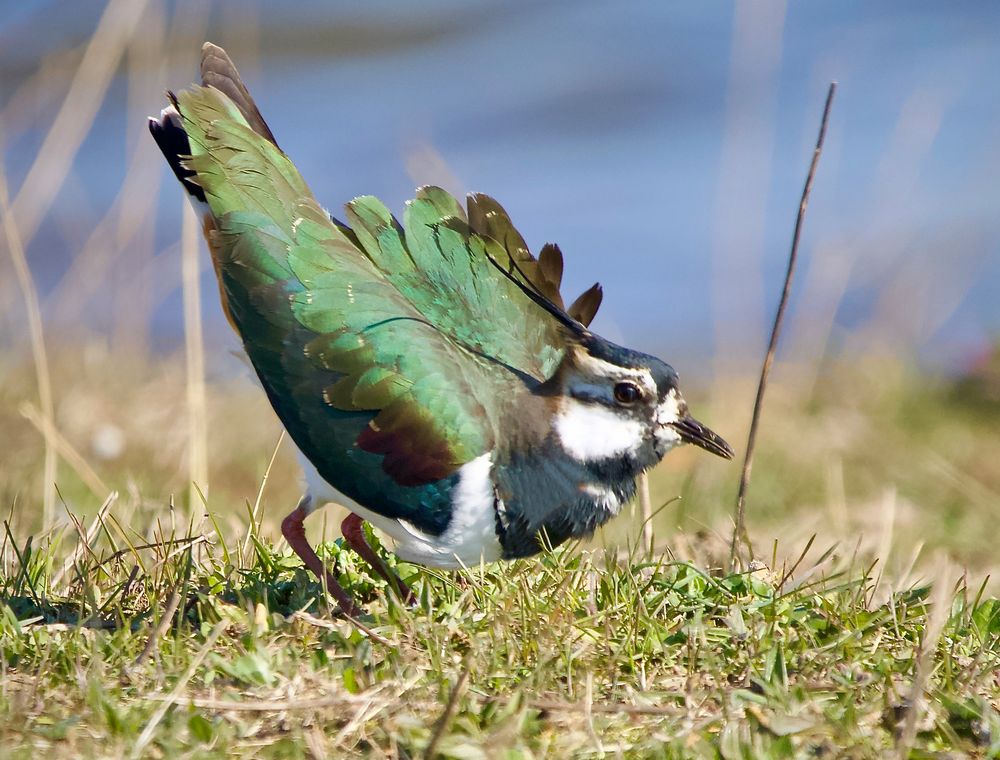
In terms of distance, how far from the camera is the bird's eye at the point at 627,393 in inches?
150

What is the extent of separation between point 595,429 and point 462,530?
0.52m

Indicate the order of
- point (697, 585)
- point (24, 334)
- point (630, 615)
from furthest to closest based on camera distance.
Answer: point (24, 334)
point (697, 585)
point (630, 615)

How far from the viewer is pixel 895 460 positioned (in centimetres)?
717

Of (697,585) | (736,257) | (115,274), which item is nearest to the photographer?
(697,585)

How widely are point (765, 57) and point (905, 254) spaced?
9.78 ft

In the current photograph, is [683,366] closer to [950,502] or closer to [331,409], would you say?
[950,502]

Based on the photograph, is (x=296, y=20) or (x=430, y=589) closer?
(x=430, y=589)

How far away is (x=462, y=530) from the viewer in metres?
3.55

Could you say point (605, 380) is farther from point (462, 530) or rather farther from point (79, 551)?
point (79, 551)

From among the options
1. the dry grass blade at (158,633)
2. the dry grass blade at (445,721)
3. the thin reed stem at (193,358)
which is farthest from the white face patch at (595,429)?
the thin reed stem at (193,358)


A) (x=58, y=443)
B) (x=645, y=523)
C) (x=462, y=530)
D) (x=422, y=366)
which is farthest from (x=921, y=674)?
(x=58, y=443)

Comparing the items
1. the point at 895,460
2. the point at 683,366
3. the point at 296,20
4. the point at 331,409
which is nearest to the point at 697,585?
the point at 331,409

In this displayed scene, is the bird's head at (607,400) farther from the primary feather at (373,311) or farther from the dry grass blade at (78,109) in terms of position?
the dry grass blade at (78,109)

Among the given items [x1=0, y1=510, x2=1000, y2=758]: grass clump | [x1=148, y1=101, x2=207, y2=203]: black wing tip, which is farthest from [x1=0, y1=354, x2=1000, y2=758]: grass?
[x1=148, y1=101, x2=207, y2=203]: black wing tip
